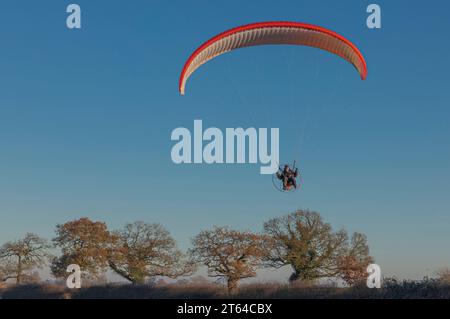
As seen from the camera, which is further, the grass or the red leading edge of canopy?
the grass

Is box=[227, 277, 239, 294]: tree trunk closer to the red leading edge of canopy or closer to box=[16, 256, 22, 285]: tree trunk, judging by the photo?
box=[16, 256, 22, 285]: tree trunk

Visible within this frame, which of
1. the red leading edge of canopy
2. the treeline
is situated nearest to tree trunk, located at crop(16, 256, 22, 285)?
the treeline

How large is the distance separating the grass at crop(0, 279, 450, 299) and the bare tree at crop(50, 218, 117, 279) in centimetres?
150

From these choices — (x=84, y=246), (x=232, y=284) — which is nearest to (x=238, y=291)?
(x=232, y=284)

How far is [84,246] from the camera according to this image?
4309 cm

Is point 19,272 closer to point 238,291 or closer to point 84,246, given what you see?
point 84,246

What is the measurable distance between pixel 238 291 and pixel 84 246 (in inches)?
474

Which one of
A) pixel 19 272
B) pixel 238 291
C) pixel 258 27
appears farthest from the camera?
pixel 19 272

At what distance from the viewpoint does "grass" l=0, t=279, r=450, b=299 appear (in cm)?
3541

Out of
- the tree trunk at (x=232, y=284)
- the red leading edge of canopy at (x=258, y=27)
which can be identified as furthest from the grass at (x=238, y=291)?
the red leading edge of canopy at (x=258, y=27)

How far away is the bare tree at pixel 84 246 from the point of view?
42.4 metres

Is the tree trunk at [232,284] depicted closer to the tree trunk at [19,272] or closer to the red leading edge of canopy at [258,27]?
the tree trunk at [19,272]
